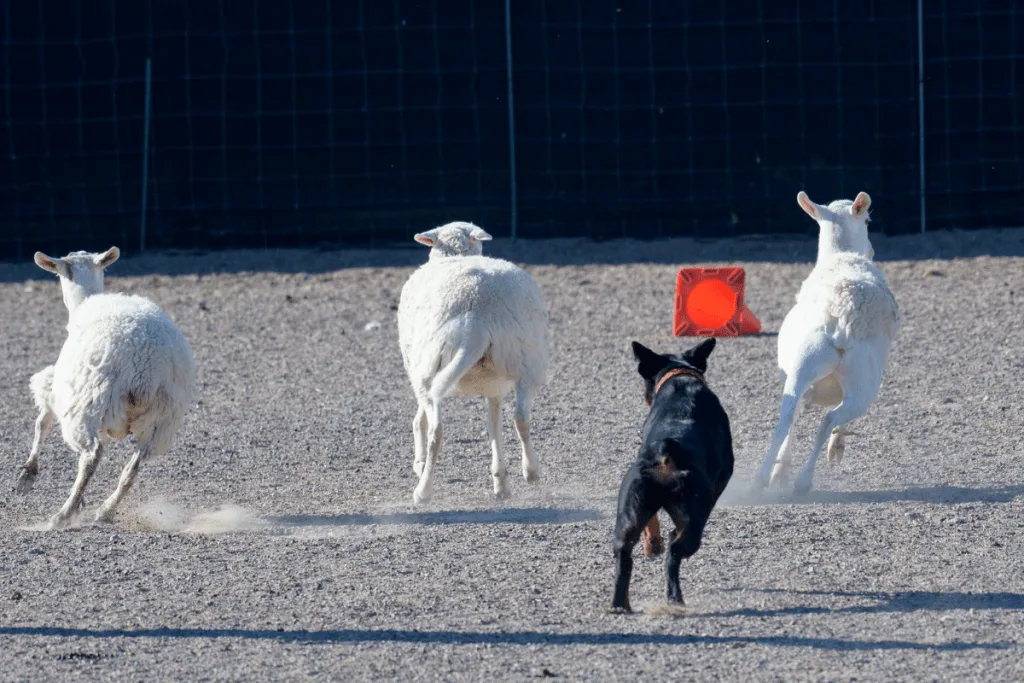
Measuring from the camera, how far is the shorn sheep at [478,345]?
7.16 meters

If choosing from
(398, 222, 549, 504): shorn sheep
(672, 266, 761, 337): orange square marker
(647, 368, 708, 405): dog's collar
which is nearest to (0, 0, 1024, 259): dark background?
(672, 266, 761, 337): orange square marker

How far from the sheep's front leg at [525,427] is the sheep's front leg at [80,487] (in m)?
1.90

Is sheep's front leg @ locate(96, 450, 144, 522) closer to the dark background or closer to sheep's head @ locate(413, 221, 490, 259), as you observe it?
sheep's head @ locate(413, 221, 490, 259)

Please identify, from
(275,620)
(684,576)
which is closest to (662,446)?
(684,576)

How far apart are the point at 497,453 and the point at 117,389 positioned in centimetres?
175

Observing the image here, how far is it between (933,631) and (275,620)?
2.21 meters

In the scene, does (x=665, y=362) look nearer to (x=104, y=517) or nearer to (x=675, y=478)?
(x=675, y=478)

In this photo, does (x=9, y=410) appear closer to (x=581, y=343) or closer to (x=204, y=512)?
(x=204, y=512)

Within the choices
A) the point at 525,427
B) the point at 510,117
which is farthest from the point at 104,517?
the point at 510,117

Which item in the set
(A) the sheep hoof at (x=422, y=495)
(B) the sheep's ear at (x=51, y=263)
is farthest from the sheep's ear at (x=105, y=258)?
(A) the sheep hoof at (x=422, y=495)

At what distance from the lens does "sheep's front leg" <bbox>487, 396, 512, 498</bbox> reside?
725cm

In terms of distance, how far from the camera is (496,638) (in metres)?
5.14

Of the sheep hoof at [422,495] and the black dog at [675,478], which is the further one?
the sheep hoof at [422,495]

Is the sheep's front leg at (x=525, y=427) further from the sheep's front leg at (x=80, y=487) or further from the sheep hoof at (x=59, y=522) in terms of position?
the sheep hoof at (x=59, y=522)
